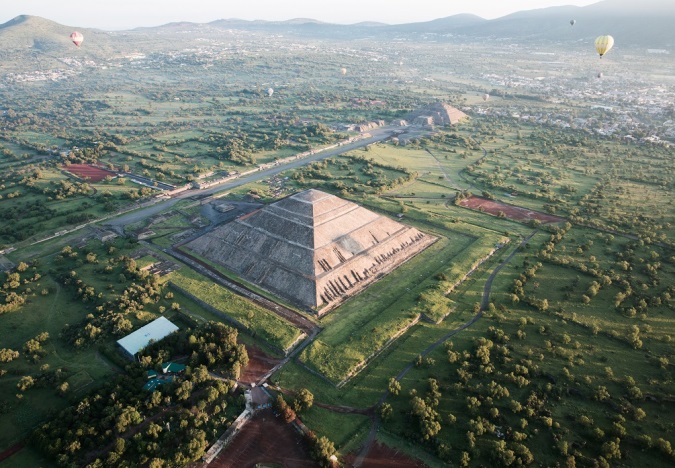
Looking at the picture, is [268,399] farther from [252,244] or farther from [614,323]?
[614,323]

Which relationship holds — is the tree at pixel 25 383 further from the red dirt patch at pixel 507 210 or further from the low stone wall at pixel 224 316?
the red dirt patch at pixel 507 210

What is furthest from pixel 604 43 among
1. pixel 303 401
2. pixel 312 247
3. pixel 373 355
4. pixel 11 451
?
pixel 11 451

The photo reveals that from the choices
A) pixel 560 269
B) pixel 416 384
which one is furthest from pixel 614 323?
pixel 416 384

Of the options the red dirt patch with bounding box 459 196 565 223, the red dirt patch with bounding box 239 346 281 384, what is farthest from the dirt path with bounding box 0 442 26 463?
the red dirt patch with bounding box 459 196 565 223

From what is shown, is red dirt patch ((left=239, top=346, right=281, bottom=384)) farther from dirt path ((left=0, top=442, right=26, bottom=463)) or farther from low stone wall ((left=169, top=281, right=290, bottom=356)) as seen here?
dirt path ((left=0, top=442, right=26, bottom=463))

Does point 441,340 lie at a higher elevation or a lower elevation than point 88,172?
lower

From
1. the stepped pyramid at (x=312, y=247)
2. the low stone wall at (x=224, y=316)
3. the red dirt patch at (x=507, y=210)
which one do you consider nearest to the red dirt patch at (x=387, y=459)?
the low stone wall at (x=224, y=316)

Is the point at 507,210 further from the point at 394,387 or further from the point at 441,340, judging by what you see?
the point at 394,387
